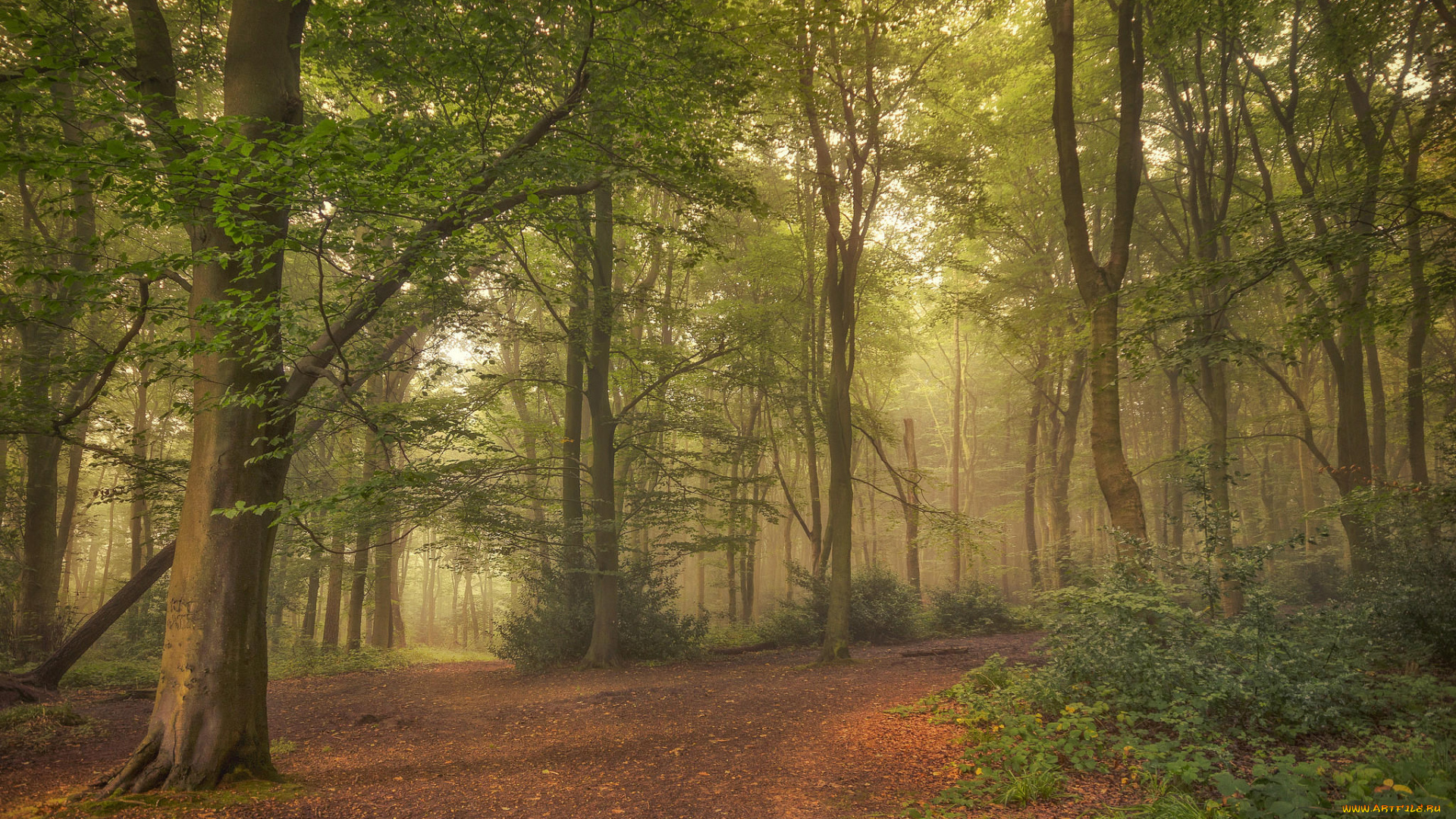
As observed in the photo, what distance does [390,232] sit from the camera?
5984 mm

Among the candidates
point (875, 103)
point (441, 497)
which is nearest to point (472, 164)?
point (441, 497)

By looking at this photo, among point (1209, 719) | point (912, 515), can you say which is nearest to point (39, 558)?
point (912, 515)

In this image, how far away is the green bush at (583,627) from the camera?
13398 millimetres

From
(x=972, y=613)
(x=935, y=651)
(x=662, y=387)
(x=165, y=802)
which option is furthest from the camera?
(x=972, y=613)

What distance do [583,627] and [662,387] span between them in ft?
17.4

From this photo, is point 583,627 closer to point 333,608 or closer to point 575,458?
point 575,458

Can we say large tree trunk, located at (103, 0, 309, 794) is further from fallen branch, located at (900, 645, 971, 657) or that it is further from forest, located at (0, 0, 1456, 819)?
fallen branch, located at (900, 645, 971, 657)

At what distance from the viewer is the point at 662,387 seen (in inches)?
559

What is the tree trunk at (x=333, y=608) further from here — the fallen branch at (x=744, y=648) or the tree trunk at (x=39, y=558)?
the fallen branch at (x=744, y=648)

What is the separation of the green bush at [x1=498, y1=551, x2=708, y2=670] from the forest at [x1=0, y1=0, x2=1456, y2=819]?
3.5 inches

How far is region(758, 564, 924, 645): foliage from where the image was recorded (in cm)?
1591

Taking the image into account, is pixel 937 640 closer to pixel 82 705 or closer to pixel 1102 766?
pixel 1102 766

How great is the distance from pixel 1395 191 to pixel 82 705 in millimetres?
17023

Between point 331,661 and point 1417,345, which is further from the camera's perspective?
point 331,661
